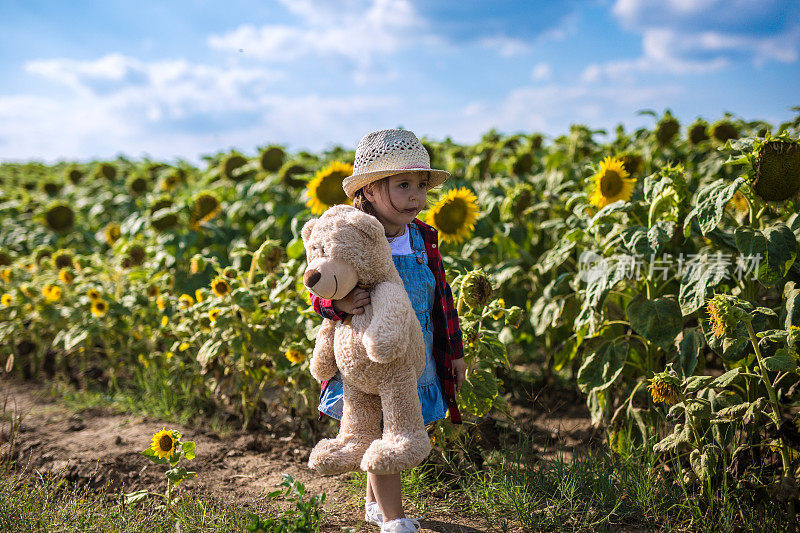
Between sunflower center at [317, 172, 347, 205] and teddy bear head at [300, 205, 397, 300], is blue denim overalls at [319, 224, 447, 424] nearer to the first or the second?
teddy bear head at [300, 205, 397, 300]

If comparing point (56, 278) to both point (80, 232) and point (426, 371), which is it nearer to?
point (80, 232)

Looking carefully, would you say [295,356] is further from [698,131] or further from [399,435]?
[698,131]

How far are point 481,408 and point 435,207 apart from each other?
3.54ft

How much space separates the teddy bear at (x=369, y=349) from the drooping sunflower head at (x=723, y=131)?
349 cm

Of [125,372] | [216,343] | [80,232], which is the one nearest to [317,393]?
[216,343]

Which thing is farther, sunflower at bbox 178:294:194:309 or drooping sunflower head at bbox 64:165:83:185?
drooping sunflower head at bbox 64:165:83:185

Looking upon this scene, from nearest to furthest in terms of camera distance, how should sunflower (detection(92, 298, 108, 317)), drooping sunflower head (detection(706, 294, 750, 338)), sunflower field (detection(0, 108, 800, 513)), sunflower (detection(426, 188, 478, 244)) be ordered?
drooping sunflower head (detection(706, 294, 750, 338))
sunflower field (detection(0, 108, 800, 513))
sunflower (detection(426, 188, 478, 244))
sunflower (detection(92, 298, 108, 317))

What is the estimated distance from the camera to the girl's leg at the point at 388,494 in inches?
88.4

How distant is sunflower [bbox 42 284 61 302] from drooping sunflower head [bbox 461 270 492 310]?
3.12 m

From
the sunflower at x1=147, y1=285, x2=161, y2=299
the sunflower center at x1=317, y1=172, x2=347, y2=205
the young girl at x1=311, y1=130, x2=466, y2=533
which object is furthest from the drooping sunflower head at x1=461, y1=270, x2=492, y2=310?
the sunflower at x1=147, y1=285, x2=161, y2=299

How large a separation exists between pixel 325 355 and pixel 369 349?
31 centimetres

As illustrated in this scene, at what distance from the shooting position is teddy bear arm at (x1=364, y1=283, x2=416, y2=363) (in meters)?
2.01

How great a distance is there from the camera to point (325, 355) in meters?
2.29

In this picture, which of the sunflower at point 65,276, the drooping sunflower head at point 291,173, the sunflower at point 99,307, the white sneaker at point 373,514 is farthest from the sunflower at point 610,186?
the sunflower at point 65,276
